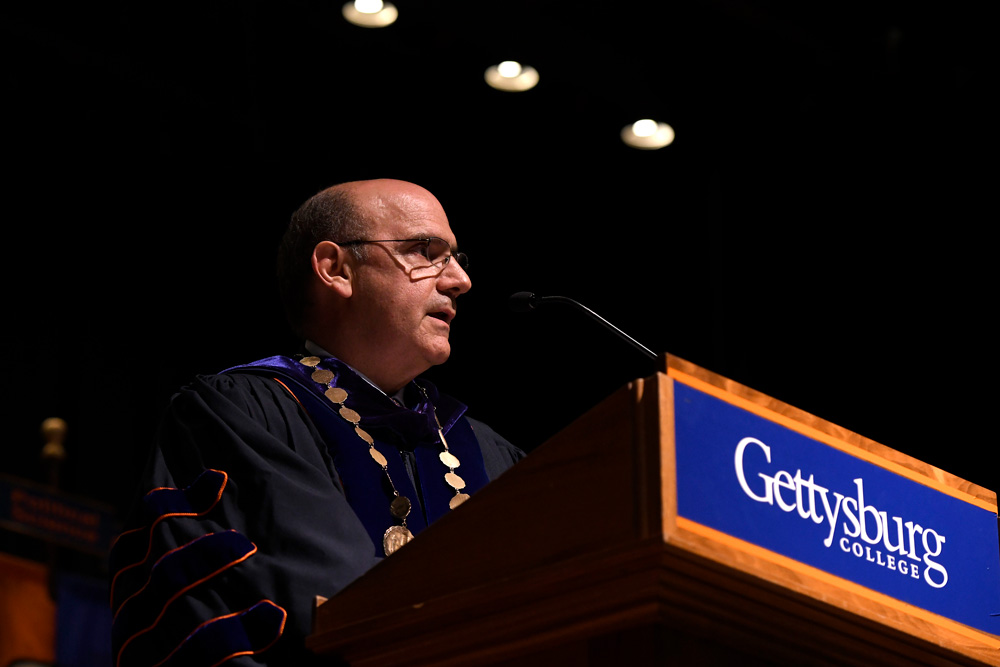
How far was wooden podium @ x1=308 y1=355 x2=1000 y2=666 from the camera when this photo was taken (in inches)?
45.6

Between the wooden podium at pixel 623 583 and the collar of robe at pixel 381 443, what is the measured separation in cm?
63

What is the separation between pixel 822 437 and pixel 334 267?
1381 mm

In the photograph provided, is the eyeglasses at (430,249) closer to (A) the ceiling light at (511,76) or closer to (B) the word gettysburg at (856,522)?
(B) the word gettysburg at (856,522)

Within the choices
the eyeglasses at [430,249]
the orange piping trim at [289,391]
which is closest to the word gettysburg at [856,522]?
the orange piping trim at [289,391]

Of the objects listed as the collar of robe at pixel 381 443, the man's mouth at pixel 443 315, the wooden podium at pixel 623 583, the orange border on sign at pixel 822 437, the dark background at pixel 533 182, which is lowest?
Result: the wooden podium at pixel 623 583

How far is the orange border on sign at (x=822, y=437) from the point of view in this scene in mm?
1221

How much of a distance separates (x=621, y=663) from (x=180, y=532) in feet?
2.43

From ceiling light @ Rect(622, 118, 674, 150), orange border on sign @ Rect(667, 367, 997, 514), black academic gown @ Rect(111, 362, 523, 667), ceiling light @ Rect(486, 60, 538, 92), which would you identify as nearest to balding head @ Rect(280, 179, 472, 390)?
black academic gown @ Rect(111, 362, 523, 667)

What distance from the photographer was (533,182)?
5.21 m

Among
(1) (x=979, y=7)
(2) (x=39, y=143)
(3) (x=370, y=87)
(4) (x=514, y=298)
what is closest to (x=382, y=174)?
(3) (x=370, y=87)

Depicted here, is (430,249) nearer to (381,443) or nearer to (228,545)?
(381,443)

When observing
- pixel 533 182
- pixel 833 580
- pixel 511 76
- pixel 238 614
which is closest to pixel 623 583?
pixel 833 580

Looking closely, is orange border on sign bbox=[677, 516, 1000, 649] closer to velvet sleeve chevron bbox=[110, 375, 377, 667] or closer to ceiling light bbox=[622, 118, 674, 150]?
velvet sleeve chevron bbox=[110, 375, 377, 667]

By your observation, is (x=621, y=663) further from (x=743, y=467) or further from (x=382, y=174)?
(x=382, y=174)
